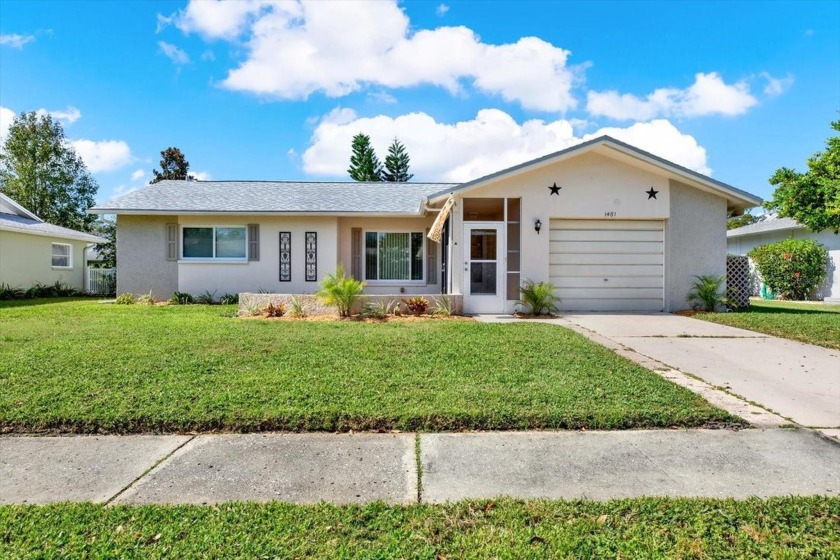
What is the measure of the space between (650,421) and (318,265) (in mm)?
12053

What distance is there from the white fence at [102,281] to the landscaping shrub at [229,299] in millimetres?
7817

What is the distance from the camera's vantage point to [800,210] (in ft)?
66.5

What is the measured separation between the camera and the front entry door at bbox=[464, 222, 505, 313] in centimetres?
1147

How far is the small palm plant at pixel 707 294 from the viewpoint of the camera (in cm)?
1159

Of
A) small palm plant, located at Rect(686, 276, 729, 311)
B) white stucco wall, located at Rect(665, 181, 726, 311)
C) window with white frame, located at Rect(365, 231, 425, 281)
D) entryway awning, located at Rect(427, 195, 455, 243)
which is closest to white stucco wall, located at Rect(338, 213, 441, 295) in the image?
window with white frame, located at Rect(365, 231, 425, 281)

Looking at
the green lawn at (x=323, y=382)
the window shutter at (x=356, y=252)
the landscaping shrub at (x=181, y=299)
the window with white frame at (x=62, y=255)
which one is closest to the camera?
the green lawn at (x=323, y=382)

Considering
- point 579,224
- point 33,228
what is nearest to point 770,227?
point 579,224

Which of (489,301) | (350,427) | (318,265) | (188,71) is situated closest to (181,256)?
(318,265)

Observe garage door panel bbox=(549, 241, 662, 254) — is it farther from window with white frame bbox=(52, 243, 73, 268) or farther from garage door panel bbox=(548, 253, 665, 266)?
window with white frame bbox=(52, 243, 73, 268)

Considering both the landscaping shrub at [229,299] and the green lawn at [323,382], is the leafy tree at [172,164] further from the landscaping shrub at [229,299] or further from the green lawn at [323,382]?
the green lawn at [323,382]

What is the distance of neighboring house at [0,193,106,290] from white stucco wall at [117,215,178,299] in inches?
212

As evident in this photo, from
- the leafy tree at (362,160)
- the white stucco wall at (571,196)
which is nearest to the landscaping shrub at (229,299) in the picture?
the white stucco wall at (571,196)

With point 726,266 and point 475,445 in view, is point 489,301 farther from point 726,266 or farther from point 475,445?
point 475,445

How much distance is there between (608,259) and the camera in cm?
1208
